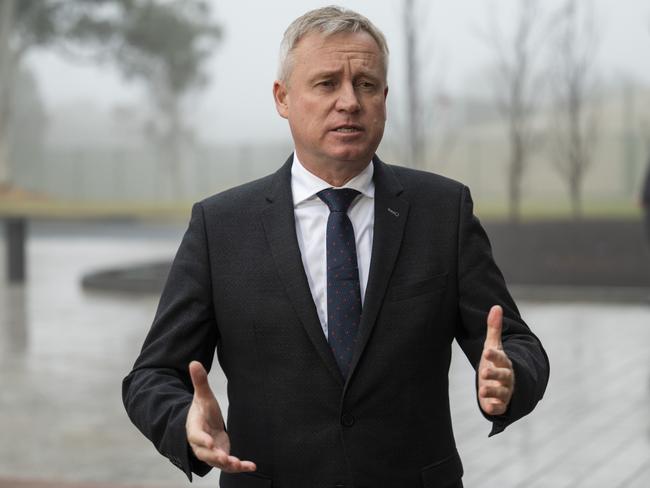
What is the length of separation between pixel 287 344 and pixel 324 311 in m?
0.11

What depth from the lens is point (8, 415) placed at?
8438 mm

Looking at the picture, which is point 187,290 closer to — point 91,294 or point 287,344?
point 287,344

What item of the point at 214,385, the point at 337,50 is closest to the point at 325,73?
the point at 337,50

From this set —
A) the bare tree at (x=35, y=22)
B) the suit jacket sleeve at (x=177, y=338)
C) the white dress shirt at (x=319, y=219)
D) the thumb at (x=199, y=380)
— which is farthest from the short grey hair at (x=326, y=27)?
the bare tree at (x=35, y=22)

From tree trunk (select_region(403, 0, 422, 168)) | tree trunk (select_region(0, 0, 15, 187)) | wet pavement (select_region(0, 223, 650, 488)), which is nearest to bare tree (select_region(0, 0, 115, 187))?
tree trunk (select_region(0, 0, 15, 187))

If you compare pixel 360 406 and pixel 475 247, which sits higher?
pixel 475 247

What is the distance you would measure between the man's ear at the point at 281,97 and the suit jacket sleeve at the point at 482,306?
44cm

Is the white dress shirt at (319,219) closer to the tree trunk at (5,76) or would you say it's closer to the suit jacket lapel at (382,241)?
the suit jacket lapel at (382,241)

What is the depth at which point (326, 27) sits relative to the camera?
9.12ft

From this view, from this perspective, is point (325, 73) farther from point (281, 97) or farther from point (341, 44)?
point (281, 97)

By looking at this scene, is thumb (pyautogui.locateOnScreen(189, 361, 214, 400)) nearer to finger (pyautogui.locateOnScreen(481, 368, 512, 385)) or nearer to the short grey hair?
finger (pyautogui.locateOnScreen(481, 368, 512, 385))

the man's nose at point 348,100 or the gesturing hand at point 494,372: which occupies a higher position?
the man's nose at point 348,100

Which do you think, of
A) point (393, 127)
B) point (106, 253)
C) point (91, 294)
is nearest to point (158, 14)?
point (106, 253)

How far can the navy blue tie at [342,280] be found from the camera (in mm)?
2795
